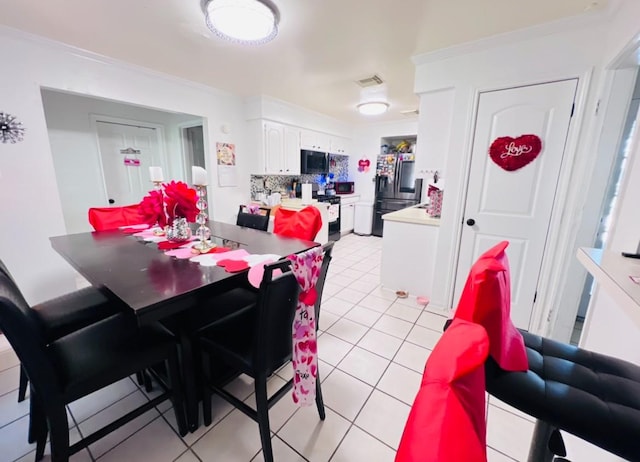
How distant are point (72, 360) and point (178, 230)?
892 millimetres

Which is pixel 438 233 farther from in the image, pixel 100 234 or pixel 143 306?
pixel 100 234

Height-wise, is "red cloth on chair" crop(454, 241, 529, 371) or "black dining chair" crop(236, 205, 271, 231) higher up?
"red cloth on chair" crop(454, 241, 529, 371)

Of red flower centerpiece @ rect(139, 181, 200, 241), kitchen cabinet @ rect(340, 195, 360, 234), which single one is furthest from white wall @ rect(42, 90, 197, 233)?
kitchen cabinet @ rect(340, 195, 360, 234)

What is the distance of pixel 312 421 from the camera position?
4.71 feet

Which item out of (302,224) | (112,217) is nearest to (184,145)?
(112,217)

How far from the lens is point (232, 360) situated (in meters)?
1.21

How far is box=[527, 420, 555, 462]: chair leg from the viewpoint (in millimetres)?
726

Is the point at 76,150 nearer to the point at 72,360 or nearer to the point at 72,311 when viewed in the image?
the point at 72,311

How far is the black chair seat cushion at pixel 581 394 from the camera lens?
1.79 feet

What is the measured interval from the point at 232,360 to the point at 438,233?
2163 mm

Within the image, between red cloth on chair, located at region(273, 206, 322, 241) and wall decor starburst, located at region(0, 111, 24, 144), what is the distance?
2.34 metres

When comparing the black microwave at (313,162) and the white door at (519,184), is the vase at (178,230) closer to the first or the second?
the white door at (519,184)

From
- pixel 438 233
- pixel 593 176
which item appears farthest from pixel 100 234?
pixel 593 176

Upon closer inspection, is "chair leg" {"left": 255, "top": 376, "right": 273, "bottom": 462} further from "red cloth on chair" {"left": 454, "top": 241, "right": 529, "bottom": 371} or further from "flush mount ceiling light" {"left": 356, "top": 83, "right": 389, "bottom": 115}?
"flush mount ceiling light" {"left": 356, "top": 83, "right": 389, "bottom": 115}
